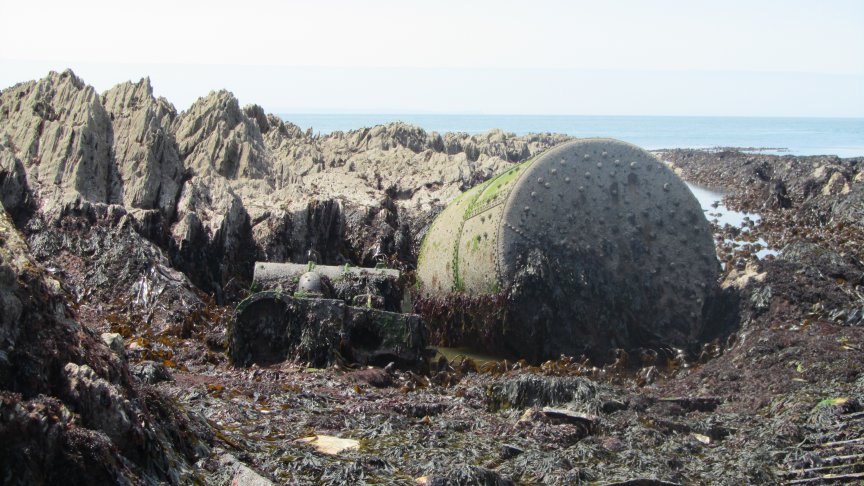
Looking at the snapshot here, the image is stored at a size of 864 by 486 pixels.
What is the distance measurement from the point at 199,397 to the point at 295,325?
2.15 metres

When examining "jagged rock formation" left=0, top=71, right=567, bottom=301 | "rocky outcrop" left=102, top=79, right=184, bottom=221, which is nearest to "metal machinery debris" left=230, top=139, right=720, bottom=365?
"jagged rock formation" left=0, top=71, right=567, bottom=301

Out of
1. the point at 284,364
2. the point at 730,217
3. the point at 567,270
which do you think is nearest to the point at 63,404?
the point at 284,364

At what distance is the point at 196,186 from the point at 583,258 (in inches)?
255

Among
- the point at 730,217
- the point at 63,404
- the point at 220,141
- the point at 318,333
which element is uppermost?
the point at 220,141

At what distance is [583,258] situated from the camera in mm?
10016

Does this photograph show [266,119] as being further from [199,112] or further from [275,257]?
[275,257]

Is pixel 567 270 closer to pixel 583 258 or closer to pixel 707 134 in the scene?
pixel 583 258

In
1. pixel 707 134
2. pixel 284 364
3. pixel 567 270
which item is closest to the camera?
pixel 284 364

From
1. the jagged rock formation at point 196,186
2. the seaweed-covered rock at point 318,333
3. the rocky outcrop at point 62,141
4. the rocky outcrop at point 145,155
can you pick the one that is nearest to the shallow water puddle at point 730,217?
the jagged rock formation at point 196,186

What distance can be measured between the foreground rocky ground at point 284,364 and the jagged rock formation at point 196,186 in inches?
1.7

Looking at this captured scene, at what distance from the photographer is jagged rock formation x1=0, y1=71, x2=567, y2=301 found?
12383mm

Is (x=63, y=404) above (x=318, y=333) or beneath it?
above

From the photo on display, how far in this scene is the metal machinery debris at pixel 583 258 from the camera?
9930mm

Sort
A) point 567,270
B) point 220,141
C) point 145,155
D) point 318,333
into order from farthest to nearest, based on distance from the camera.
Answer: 1. point 220,141
2. point 145,155
3. point 567,270
4. point 318,333
